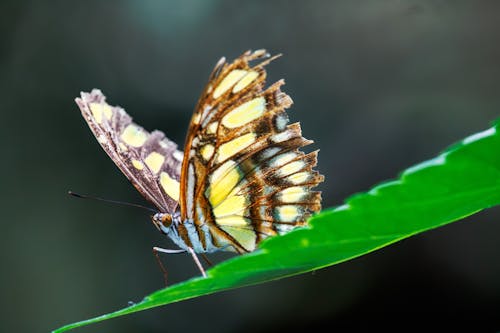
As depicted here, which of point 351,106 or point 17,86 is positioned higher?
point 17,86

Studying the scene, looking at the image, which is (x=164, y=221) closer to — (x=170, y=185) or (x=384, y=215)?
(x=170, y=185)

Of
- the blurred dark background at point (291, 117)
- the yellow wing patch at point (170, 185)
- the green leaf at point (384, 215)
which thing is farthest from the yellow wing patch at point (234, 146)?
the blurred dark background at point (291, 117)

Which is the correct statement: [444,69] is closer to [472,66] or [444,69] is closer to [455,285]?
[472,66]

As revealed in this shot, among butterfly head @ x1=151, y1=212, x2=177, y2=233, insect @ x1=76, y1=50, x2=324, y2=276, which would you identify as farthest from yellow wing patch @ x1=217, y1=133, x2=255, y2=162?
butterfly head @ x1=151, y1=212, x2=177, y2=233

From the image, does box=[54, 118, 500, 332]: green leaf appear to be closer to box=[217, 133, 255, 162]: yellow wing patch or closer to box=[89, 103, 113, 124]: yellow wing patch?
box=[217, 133, 255, 162]: yellow wing patch

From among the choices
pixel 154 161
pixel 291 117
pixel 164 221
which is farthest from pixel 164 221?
pixel 291 117

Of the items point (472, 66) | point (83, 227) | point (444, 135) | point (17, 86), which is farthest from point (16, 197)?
point (472, 66)
